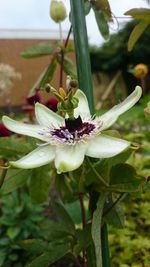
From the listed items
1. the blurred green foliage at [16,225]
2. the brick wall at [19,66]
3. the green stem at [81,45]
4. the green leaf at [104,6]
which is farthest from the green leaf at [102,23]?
the brick wall at [19,66]

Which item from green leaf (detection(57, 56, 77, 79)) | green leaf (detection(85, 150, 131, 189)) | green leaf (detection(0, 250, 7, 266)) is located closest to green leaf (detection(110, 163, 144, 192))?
green leaf (detection(85, 150, 131, 189))

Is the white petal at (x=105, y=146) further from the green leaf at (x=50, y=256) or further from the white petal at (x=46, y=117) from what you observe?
the green leaf at (x=50, y=256)

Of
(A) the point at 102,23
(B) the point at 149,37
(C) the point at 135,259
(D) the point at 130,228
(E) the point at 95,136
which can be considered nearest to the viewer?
(E) the point at 95,136

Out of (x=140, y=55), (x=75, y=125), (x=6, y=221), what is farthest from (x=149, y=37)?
(x=75, y=125)

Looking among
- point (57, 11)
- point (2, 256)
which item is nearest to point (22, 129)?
point (57, 11)

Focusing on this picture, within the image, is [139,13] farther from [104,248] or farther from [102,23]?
[104,248]

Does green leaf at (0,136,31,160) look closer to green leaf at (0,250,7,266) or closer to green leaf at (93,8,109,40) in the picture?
green leaf at (93,8,109,40)

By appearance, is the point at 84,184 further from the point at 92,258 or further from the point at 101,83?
the point at 101,83
